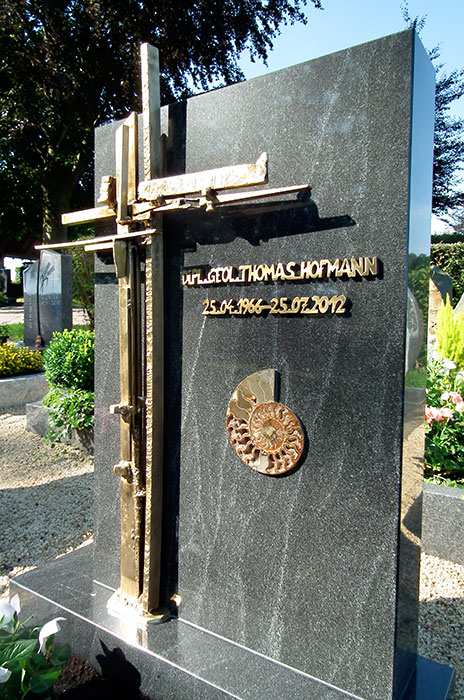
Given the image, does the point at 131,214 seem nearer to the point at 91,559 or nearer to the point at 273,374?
the point at 273,374

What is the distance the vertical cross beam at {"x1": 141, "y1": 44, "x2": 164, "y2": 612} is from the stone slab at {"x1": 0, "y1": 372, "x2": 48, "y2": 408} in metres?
6.19

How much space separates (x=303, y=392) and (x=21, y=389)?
727 cm

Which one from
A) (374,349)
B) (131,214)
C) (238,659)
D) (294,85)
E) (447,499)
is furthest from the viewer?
(447,499)

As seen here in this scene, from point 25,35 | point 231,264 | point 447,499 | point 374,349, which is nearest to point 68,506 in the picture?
point 447,499

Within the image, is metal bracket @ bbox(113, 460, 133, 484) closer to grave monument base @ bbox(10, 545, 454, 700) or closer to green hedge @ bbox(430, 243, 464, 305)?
grave monument base @ bbox(10, 545, 454, 700)

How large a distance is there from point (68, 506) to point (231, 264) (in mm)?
3453

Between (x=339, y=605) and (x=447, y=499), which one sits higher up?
(x=339, y=605)

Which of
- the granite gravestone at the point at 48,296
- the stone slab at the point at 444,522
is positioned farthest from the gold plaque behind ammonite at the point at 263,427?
the granite gravestone at the point at 48,296

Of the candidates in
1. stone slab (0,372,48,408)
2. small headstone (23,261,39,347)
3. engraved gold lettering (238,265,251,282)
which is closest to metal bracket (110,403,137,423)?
engraved gold lettering (238,265,251,282)

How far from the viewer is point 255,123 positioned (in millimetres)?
1908

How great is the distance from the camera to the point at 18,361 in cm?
841

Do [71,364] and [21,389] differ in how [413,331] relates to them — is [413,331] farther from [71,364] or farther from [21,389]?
[21,389]

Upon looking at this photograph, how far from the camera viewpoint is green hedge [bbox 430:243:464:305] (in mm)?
14883

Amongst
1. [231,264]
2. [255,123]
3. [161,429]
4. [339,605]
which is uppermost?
[255,123]
